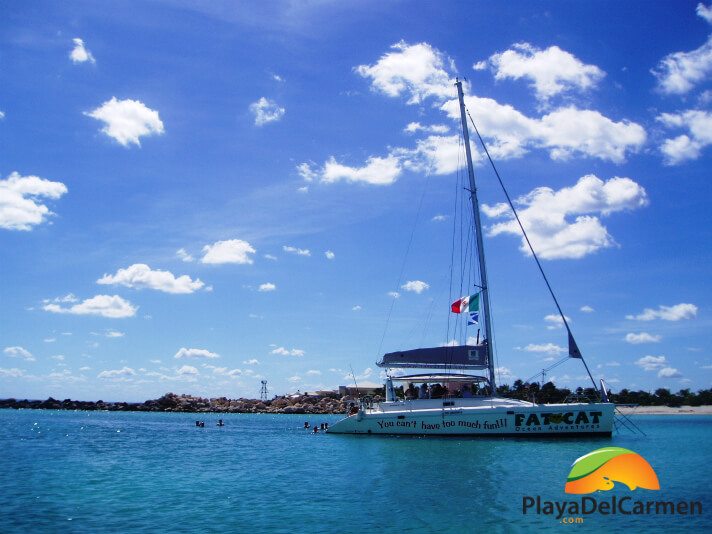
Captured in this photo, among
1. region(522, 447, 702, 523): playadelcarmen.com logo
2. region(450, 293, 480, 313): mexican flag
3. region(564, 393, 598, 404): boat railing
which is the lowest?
region(522, 447, 702, 523): playadelcarmen.com logo

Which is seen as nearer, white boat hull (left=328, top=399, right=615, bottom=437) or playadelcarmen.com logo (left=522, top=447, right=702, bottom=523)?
playadelcarmen.com logo (left=522, top=447, right=702, bottom=523)

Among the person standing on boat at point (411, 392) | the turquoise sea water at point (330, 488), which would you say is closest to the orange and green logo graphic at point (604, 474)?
the turquoise sea water at point (330, 488)

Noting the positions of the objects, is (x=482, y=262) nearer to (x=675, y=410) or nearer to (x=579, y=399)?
(x=579, y=399)

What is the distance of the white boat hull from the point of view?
34.9m

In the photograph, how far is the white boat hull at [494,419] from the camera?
114 feet

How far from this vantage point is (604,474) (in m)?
20.3

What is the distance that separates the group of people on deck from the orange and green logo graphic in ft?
60.0

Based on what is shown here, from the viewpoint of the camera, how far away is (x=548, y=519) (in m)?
16.3

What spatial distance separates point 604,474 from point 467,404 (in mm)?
18081

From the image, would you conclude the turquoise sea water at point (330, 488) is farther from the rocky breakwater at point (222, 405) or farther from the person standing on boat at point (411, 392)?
the rocky breakwater at point (222, 405)

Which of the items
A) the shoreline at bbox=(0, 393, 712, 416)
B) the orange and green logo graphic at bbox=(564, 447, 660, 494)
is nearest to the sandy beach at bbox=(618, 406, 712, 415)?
the shoreline at bbox=(0, 393, 712, 416)

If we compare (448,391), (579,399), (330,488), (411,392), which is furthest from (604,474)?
(411,392)

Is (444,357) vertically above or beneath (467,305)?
beneath

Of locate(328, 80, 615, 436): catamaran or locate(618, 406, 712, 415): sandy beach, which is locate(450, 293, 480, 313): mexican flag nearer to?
locate(328, 80, 615, 436): catamaran
